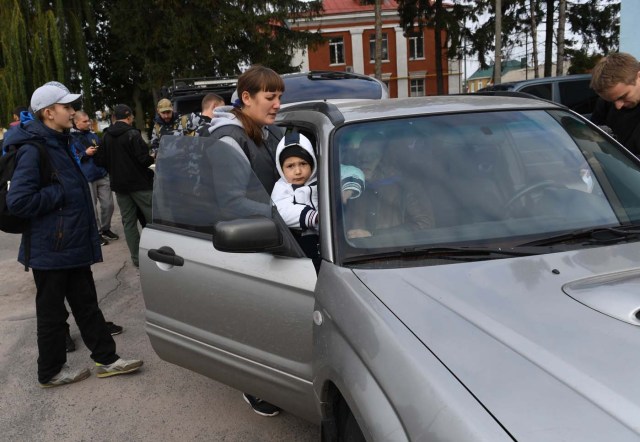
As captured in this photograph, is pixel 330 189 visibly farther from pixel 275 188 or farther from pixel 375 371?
pixel 375 371

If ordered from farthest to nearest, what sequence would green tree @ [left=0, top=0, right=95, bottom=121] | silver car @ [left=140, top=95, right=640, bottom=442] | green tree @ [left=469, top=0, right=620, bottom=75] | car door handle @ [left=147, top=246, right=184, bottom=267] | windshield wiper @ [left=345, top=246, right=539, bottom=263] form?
green tree @ [left=469, top=0, right=620, bottom=75] < green tree @ [left=0, top=0, right=95, bottom=121] < car door handle @ [left=147, top=246, right=184, bottom=267] < windshield wiper @ [left=345, top=246, right=539, bottom=263] < silver car @ [left=140, top=95, right=640, bottom=442]

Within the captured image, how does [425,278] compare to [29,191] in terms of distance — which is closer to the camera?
[425,278]

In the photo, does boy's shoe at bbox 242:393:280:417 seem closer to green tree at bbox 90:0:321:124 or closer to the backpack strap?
the backpack strap

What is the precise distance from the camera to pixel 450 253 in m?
2.07

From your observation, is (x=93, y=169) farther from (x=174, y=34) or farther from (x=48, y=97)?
(x=174, y=34)

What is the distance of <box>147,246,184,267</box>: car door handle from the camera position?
2.85m

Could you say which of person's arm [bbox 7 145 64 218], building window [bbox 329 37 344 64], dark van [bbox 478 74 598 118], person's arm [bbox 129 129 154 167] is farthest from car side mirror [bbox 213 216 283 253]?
building window [bbox 329 37 344 64]

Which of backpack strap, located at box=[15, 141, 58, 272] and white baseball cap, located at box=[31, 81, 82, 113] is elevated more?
white baseball cap, located at box=[31, 81, 82, 113]

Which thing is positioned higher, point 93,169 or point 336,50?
point 336,50

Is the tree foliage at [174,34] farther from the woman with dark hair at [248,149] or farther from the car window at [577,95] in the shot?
the woman with dark hair at [248,149]

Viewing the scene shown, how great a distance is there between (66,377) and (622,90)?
164 inches

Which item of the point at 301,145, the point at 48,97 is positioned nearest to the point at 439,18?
the point at 48,97

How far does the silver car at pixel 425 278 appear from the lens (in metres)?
1.42

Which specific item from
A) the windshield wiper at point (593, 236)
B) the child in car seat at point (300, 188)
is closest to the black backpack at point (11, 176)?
the child in car seat at point (300, 188)
